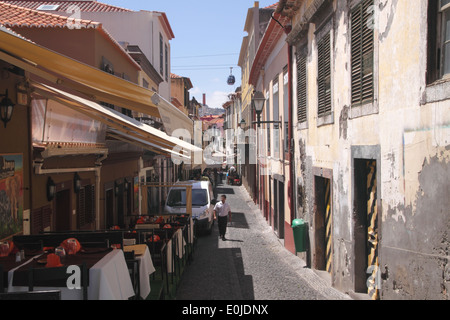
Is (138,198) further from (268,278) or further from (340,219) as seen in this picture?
(340,219)

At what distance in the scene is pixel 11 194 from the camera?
21.8 ft

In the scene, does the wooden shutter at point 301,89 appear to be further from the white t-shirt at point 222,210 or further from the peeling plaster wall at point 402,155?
the white t-shirt at point 222,210

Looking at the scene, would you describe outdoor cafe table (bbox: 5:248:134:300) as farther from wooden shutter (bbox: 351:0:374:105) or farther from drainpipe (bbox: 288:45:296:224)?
drainpipe (bbox: 288:45:296:224)

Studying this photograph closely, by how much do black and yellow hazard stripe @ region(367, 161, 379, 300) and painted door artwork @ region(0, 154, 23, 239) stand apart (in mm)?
5638

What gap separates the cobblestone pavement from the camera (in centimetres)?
870

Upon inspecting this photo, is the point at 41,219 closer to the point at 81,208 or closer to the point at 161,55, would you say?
the point at 81,208

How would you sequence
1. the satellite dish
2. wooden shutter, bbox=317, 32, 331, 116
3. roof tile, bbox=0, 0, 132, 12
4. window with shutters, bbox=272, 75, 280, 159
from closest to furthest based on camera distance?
1. wooden shutter, bbox=317, 32, 331, 116
2. window with shutters, bbox=272, 75, 280, 159
3. roof tile, bbox=0, 0, 132, 12
4. the satellite dish

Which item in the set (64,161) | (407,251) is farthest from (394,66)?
(64,161)

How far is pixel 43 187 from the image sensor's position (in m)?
8.16

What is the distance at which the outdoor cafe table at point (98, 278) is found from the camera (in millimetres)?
4449

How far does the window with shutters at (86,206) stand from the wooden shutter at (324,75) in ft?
19.5

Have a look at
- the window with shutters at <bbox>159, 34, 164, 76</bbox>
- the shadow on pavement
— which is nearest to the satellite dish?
the window with shutters at <bbox>159, 34, 164, 76</bbox>

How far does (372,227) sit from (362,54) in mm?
2838

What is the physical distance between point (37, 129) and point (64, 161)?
4.35 ft
